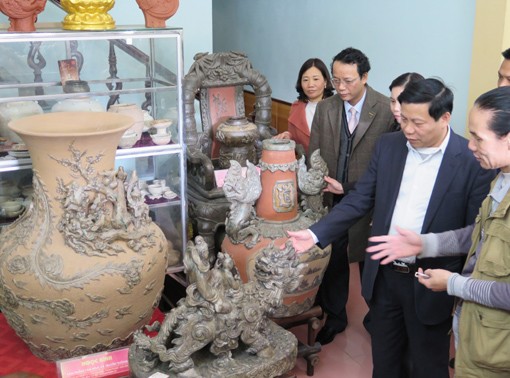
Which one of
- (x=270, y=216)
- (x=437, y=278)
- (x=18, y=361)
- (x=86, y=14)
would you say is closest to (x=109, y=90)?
(x=86, y=14)

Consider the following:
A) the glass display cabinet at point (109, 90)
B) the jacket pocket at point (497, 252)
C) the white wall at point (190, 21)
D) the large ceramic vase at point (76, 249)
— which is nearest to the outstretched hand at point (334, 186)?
the glass display cabinet at point (109, 90)

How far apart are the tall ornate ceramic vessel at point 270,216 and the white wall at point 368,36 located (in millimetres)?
1657

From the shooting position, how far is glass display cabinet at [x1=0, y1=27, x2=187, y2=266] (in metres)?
3.09

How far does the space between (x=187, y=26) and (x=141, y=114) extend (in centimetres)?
196

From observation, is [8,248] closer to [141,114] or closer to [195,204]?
[141,114]

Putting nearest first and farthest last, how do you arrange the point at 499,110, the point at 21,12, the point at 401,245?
the point at 499,110 → the point at 401,245 → the point at 21,12

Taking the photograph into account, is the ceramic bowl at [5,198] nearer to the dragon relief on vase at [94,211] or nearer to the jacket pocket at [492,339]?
the dragon relief on vase at [94,211]

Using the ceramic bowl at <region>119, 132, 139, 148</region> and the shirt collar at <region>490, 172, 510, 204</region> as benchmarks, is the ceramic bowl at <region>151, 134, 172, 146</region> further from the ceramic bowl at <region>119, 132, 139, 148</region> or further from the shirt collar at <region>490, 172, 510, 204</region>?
the shirt collar at <region>490, 172, 510, 204</region>

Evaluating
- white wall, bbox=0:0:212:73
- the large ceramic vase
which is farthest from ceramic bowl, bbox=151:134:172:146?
white wall, bbox=0:0:212:73

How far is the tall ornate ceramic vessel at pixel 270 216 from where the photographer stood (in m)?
2.96

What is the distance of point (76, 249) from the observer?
8.40 feet

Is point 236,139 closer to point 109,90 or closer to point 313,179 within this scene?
point 109,90

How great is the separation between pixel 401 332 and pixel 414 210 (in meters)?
0.51

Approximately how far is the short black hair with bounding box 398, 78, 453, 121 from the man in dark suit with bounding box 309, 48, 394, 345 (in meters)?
0.93
